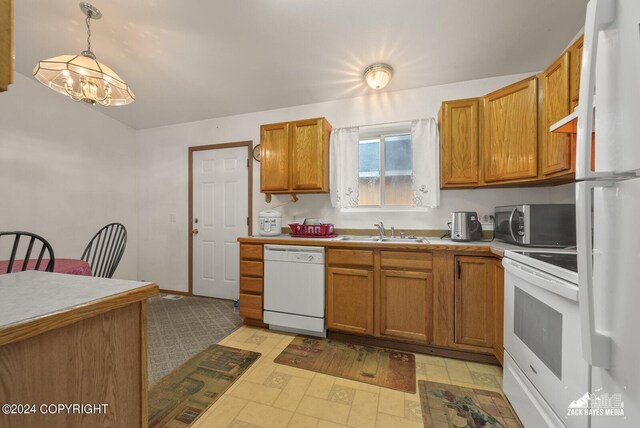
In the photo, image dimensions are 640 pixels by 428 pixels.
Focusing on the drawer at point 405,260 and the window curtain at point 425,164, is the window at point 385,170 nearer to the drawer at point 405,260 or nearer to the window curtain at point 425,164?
the window curtain at point 425,164

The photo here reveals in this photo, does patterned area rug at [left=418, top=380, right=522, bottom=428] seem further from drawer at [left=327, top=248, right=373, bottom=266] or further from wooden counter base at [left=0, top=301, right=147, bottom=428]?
wooden counter base at [left=0, top=301, right=147, bottom=428]

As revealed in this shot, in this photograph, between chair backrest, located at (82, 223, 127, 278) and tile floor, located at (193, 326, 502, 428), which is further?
chair backrest, located at (82, 223, 127, 278)

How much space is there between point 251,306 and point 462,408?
1815 millimetres

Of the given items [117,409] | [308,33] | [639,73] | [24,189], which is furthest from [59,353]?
[24,189]

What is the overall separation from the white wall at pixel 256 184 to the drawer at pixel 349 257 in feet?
2.17

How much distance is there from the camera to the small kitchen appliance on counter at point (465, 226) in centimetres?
209

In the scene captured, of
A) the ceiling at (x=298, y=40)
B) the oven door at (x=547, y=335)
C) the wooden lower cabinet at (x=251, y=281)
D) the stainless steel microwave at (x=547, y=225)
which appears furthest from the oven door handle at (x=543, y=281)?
the wooden lower cabinet at (x=251, y=281)

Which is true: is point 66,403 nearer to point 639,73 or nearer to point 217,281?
point 639,73

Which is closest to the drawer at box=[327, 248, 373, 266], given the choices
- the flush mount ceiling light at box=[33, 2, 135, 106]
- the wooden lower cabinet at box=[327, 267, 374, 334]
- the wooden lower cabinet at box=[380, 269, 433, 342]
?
the wooden lower cabinet at box=[327, 267, 374, 334]

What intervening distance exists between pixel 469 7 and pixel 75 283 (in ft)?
8.78

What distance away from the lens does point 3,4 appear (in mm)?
533

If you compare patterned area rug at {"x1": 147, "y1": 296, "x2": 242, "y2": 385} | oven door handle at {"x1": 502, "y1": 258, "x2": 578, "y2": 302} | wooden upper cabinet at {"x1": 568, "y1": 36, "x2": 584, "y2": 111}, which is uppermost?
wooden upper cabinet at {"x1": 568, "y1": 36, "x2": 584, "y2": 111}

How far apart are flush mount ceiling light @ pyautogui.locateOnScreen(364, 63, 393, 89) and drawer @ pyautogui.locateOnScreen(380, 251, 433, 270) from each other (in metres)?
1.63

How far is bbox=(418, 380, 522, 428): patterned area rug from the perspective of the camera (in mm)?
1318
